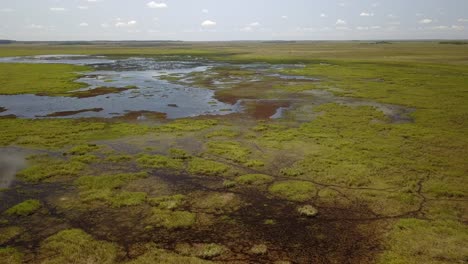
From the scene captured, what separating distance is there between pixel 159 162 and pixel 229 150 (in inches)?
173

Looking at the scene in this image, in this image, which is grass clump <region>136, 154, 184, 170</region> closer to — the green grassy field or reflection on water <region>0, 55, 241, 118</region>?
the green grassy field

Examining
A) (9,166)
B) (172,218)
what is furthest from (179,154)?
(9,166)

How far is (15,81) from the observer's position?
54062mm

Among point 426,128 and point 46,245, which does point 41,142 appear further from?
point 426,128

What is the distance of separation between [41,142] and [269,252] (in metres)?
18.3

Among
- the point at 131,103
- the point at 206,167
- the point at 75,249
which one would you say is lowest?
the point at 75,249

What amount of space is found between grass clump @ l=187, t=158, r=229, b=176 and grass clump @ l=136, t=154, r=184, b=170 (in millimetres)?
649

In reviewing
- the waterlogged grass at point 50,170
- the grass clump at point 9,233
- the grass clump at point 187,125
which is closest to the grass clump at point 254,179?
the waterlogged grass at point 50,170

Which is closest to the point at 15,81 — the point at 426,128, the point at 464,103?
the point at 426,128

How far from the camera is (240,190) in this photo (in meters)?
16.0

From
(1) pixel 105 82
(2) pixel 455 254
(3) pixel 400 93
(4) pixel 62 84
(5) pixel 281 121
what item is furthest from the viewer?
(1) pixel 105 82

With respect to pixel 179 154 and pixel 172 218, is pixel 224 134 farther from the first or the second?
pixel 172 218

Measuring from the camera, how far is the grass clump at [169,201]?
47.2 ft

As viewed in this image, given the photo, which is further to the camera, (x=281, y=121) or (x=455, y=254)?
(x=281, y=121)
